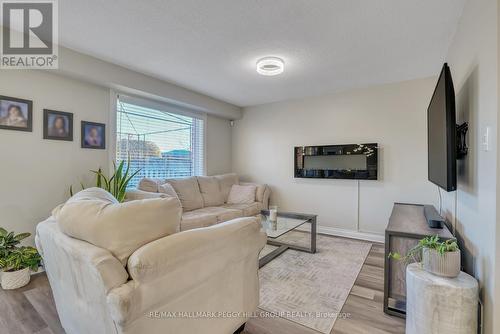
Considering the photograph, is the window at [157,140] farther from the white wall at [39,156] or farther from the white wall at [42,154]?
the white wall at [39,156]

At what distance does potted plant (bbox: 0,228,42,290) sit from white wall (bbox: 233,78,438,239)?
3515mm

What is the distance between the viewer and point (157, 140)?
3.88 m

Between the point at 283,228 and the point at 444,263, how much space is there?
160 cm

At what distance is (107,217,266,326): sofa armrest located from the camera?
94cm

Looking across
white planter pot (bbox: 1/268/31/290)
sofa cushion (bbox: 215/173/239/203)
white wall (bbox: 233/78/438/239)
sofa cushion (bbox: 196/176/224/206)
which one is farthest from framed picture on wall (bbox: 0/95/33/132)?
white wall (bbox: 233/78/438/239)

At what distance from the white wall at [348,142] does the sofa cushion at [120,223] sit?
11.0ft

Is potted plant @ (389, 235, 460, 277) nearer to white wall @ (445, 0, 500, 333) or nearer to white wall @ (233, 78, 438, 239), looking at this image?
white wall @ (445, 0, 500, 333)

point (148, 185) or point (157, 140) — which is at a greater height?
point (157, 140)

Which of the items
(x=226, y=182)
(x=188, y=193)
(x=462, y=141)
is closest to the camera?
(x=462, y=141)

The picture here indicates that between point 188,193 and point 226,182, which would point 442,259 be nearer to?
point 188,193

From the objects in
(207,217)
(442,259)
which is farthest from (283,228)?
(442,259)

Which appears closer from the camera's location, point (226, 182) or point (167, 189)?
point (167, 189)

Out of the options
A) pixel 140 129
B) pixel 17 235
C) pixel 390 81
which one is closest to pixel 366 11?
pixel 390 81

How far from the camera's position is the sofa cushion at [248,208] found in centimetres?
378
